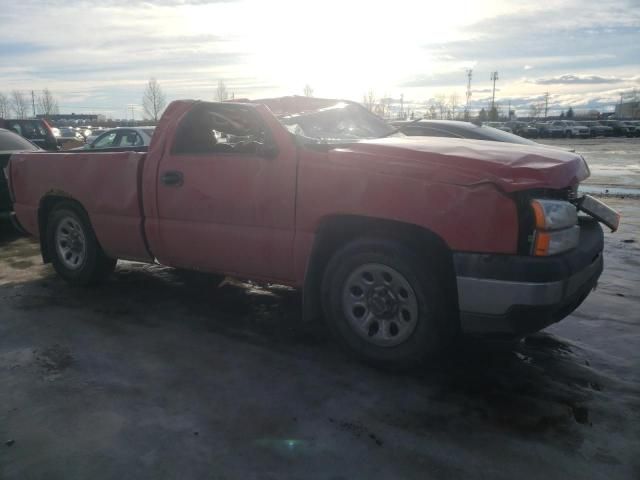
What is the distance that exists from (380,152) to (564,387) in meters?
1.93

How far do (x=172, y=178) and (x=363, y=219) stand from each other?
185 centimetres

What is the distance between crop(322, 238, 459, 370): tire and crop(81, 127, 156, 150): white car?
30.4 feet

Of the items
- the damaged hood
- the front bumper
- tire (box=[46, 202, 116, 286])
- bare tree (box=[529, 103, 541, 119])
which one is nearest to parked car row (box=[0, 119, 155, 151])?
tire (box=[46, 202, 116, 286])

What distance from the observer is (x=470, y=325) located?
354cm

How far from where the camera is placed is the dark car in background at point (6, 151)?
27.3 feet

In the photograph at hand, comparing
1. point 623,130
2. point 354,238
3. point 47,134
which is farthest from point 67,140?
point 623,130

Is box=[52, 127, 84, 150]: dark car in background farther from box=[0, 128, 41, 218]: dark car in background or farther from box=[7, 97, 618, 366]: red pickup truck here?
box=[7, 97, 618, 366]: red pickup truck

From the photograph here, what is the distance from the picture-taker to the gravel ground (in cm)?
289

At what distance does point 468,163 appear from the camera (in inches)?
140

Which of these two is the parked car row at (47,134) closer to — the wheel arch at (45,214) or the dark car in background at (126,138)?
the dark car in background at (126,138)

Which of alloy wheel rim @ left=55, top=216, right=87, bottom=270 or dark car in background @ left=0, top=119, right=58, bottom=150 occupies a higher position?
dark car in background @ left=0, top=119, right=58, bottom=150

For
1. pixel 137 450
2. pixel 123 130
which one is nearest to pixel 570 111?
pixel 123 130

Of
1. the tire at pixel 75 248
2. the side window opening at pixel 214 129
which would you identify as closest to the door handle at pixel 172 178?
the side window opening at pixel 214 129

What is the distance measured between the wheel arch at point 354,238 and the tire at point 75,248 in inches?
106
